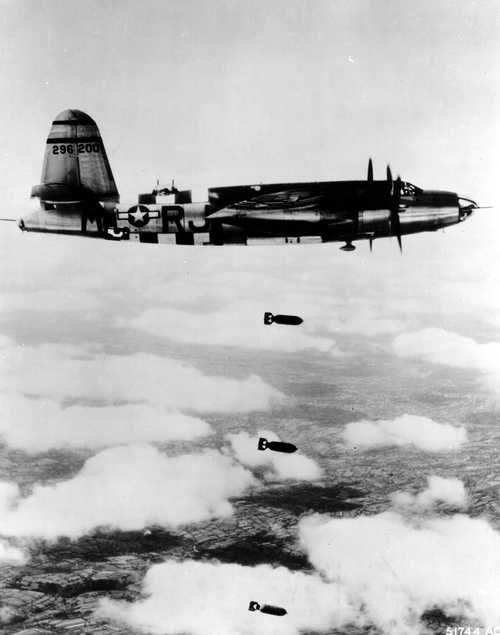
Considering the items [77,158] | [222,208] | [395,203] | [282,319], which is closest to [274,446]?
[282,319]

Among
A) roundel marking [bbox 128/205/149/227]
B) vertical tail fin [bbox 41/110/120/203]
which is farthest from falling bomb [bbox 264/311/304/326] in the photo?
vertical tail fin [bbox 41/110/120/203]

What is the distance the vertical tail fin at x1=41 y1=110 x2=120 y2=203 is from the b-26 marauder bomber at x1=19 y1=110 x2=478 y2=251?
0.04 metres

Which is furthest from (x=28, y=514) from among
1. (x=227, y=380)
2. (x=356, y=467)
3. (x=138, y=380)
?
(x=356, y=467)

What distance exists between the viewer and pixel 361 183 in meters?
21.8

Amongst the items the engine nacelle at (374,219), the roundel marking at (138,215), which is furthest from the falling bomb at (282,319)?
the roundel marking at (138,215)

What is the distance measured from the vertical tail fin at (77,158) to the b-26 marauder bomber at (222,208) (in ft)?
0.14

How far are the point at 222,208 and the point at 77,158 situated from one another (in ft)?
22.4

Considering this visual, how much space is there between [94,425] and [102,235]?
1289 inches

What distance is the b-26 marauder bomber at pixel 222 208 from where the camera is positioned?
21.5 meters

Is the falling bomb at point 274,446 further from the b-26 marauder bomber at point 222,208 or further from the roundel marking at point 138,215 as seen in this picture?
the roundel marking at point 138,215

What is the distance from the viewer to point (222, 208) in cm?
2238

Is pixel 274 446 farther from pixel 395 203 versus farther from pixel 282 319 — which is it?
pixel 395 203

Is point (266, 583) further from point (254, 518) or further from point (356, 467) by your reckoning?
point (356, 467)

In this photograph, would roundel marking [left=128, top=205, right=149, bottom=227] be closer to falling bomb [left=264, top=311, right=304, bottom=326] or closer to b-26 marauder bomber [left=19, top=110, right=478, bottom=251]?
b-26 marauder bomber [left=19, top=110, right=478, bottom=251]
